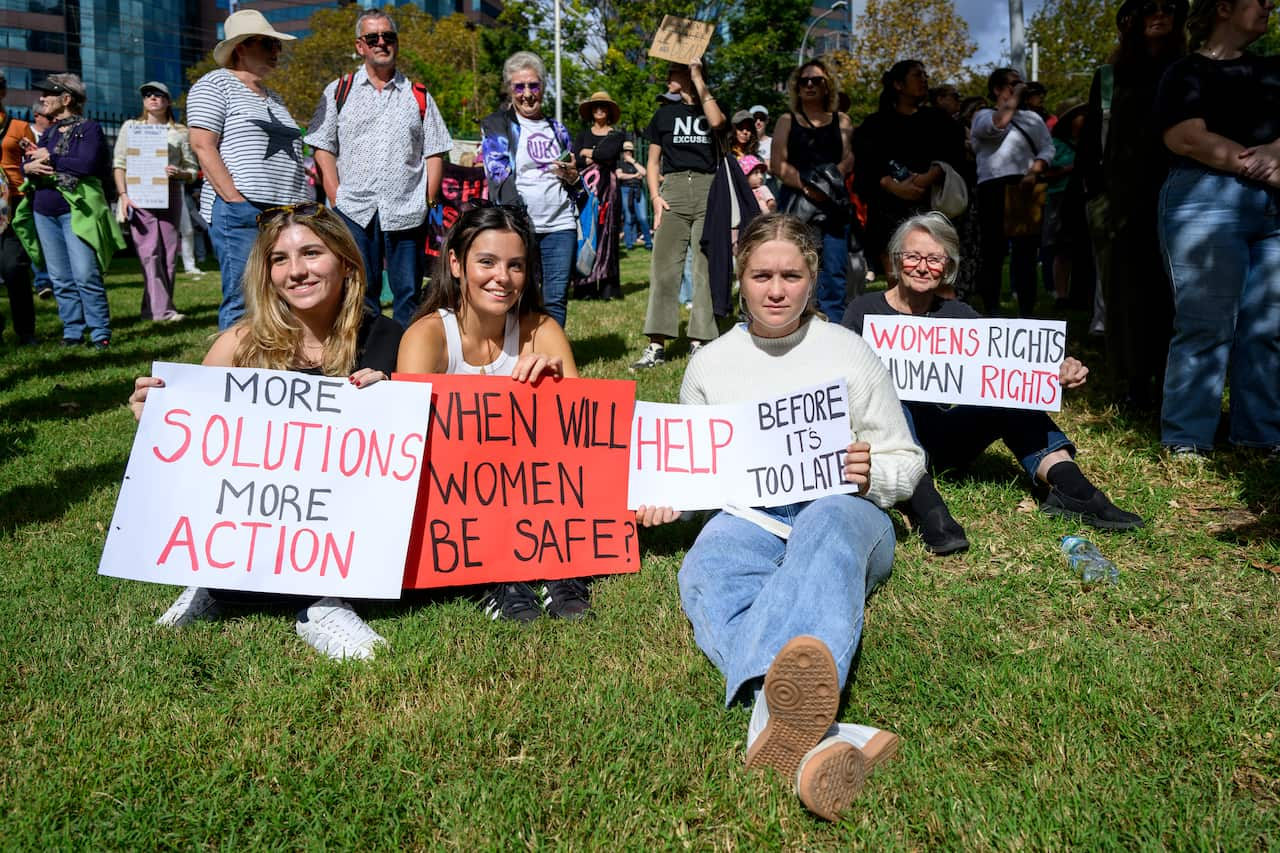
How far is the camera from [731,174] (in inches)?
285

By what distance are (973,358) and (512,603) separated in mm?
2387

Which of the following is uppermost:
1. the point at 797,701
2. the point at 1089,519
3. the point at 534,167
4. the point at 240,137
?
the point at 240,137

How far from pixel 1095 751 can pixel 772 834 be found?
892 millimetres

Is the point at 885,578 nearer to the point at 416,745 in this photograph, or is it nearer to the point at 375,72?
the point at 416,745

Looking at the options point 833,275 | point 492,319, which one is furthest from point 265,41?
point 833,275

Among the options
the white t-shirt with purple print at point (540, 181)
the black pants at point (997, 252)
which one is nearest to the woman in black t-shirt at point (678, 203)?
the white t-shirt with purple print at point (540, 181)

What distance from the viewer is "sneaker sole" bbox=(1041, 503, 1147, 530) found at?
13.1 feet

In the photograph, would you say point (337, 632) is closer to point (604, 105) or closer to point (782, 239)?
point (782, 239)

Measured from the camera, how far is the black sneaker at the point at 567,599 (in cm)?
335

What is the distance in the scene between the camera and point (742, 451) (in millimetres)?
3361

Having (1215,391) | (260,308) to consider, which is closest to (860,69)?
(1215,391)

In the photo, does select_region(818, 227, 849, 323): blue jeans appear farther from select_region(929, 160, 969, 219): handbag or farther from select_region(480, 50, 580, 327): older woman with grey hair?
select_region(480, 50, 580, 327): older woman with grey hair

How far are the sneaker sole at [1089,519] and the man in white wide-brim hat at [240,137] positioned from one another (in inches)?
185

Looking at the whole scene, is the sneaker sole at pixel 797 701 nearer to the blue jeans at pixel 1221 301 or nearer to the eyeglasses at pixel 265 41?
the blue jeans at pixel 1221 301
